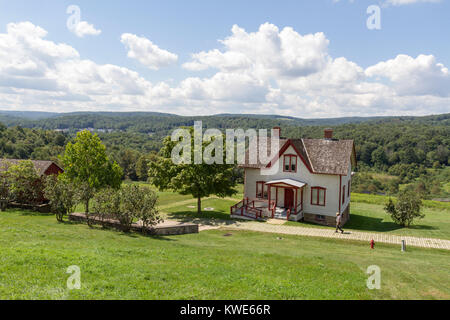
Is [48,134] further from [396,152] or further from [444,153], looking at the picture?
[444,153]

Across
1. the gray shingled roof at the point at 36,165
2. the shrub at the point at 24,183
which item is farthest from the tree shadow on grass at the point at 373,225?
the gray shingled roof at the point at 36,165

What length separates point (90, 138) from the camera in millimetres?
29891

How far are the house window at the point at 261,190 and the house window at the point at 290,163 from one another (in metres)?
2.66

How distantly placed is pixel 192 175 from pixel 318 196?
39.8 feet

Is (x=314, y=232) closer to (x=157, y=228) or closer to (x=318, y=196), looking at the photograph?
(x=318, y=196)

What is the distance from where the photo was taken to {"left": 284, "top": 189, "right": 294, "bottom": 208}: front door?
30.2 m

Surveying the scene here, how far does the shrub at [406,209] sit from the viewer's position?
27891 mm

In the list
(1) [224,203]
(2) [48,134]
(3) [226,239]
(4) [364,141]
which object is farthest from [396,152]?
(2) [48,134]

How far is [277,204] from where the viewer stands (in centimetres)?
3081

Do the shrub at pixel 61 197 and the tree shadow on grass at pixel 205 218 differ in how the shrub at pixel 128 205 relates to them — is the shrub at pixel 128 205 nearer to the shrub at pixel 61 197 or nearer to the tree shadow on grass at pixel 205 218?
the shrub at pixel 61 197

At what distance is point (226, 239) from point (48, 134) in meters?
131

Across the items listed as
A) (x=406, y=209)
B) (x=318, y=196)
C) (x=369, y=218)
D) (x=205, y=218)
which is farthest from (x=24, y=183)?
(x=406, y=209)

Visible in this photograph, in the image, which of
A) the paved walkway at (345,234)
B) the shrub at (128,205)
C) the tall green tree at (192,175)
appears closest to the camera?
the shrub at (128,205)

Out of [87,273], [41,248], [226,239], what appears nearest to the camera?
[87,273]
